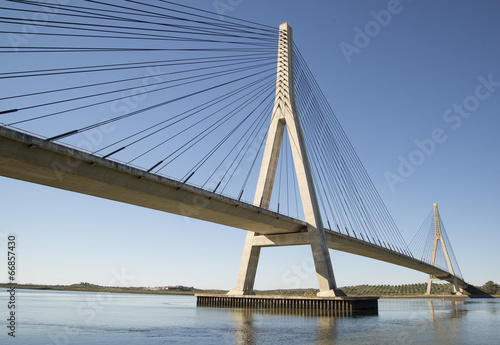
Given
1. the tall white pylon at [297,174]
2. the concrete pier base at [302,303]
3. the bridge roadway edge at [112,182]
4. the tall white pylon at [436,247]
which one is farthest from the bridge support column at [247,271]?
the tall white pylon at [436,247]

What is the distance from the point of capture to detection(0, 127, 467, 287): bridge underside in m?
20.0

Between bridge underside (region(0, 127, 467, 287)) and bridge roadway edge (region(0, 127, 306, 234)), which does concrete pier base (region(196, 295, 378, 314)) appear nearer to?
bridge underside (region(0, 127, 467, 287))

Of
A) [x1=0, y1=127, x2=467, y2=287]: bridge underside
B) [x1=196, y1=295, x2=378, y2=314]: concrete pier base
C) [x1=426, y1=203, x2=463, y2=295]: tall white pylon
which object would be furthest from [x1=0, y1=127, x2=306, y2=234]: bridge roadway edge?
[x1=426, y1=203, x2=463, y2=295]: tall white pylon

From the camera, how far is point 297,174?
35781 millimetres

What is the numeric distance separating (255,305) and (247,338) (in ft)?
62.2

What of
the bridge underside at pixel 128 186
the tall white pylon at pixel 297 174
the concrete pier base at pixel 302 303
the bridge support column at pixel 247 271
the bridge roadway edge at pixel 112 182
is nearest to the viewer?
the bridge roadway edge at pixel 112 182

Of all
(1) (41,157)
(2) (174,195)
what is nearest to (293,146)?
(2) (174,195)

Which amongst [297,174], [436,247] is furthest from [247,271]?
[436,247]

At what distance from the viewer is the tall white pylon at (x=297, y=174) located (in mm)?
35438

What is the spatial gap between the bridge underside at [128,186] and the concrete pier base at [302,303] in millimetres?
4848

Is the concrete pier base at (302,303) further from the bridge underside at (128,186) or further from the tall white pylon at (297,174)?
the bridge underside at (128,186)

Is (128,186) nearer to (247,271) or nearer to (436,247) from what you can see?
(247,271)

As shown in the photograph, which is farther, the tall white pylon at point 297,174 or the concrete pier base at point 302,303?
the tall white pylon at point 297,174

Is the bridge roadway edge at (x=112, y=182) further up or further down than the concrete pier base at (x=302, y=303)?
further up
